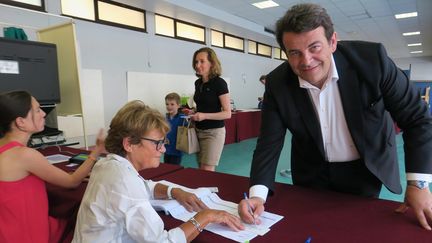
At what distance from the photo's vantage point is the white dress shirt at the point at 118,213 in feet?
2.77

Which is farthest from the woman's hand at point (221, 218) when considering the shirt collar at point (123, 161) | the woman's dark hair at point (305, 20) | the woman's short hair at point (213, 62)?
the woman's short hair at point (213, 62)

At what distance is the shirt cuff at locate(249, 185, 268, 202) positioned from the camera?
1.08 metres

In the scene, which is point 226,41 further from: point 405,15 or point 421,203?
point 421,203

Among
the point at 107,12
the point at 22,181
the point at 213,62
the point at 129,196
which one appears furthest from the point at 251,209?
the point at 107,12

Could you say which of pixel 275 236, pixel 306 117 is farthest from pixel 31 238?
pixel 306 117

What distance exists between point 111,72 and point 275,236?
178 inches

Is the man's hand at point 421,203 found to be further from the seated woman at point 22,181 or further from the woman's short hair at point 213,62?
the woman's short hair at point 213,62


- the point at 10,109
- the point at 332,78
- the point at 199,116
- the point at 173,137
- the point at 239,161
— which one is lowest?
the point at 239,161

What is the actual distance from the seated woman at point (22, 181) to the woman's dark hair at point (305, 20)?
954 mm

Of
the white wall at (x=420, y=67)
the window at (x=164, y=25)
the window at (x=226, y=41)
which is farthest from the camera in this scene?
the white wall at (x=420, y=67)

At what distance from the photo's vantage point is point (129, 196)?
0.86 metres

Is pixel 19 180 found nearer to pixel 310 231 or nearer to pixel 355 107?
pixel 310 231

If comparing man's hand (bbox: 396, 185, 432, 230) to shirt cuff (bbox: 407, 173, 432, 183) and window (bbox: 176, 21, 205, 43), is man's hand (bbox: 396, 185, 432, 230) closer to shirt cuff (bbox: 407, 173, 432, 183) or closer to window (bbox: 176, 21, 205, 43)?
shirt cuff (bbox: 407, 173, 432, 183)

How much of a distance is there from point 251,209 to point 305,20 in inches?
26.2
